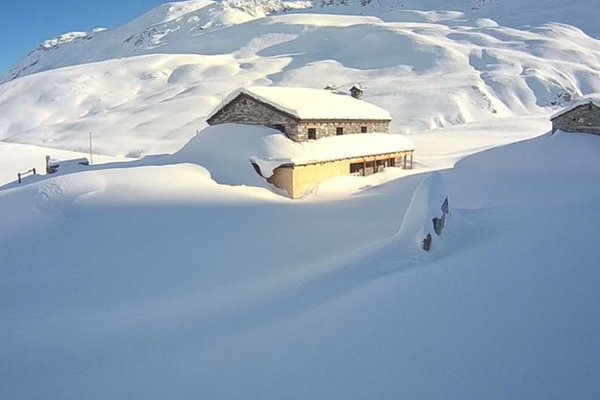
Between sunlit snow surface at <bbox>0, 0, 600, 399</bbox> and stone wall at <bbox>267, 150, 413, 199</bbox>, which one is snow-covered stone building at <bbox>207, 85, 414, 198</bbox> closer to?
stone wall at <bbox>267, 150, 413, 199</bbox>

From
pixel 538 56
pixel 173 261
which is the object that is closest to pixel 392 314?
pixel 173 261

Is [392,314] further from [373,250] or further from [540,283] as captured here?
[373,250]

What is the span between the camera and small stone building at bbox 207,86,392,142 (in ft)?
75.6

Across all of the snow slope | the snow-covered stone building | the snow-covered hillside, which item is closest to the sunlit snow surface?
the snow slope

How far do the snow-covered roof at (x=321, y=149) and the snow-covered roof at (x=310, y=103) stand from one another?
1.18m

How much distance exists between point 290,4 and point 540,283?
161446 millimetres

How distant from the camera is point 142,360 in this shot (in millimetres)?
7449

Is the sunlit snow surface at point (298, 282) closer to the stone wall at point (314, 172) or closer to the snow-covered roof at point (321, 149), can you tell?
the stone wall at point (314, 172)

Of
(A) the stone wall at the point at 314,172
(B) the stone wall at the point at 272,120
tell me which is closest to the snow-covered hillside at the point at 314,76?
(B) the stone wall at the point at 272,120

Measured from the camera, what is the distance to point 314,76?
71062mm

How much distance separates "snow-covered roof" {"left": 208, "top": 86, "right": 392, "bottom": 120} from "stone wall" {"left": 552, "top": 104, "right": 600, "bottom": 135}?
31.1 feet

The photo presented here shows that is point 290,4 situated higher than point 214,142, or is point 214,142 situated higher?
point 290,4

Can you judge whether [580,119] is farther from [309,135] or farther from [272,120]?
[272,120]

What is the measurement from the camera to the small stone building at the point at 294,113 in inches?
907
